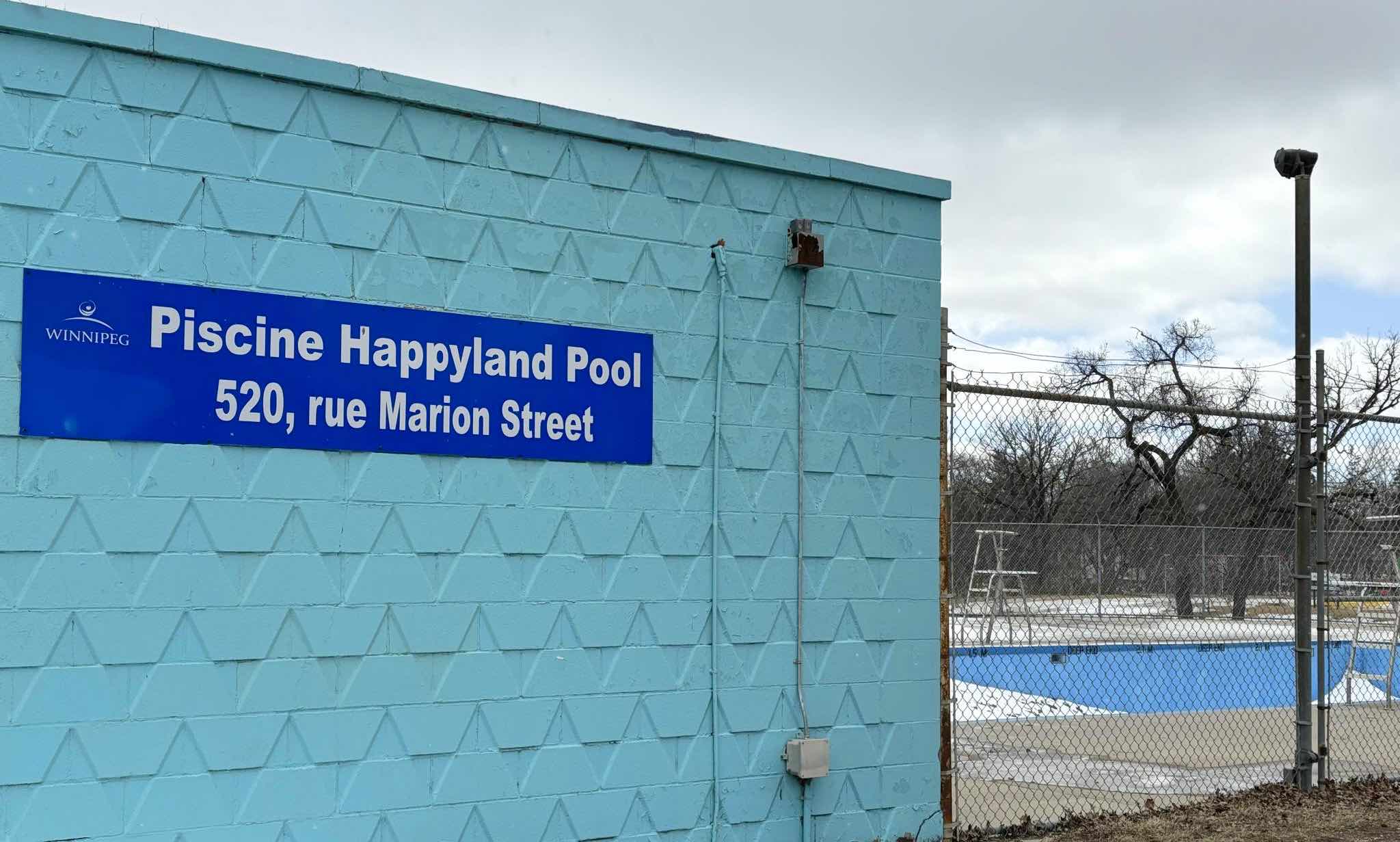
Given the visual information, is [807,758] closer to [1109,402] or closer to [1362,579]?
[1109,402]

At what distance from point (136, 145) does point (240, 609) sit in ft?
6.18

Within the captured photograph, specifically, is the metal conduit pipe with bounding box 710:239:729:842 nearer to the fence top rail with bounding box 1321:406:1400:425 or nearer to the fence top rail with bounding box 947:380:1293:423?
the fence top rail with bounding box 947:380:1293:423

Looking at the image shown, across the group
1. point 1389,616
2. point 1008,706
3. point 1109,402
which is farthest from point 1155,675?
point 1109,402

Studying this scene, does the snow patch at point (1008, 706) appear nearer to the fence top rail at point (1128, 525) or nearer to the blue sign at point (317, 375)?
the fence top rail at point (1128, 525)

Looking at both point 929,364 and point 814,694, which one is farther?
point 929,364

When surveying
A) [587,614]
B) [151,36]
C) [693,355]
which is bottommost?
[587,614]

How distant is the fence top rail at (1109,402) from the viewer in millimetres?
7414

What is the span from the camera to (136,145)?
5.20m

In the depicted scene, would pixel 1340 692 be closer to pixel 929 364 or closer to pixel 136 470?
pixel 929 364

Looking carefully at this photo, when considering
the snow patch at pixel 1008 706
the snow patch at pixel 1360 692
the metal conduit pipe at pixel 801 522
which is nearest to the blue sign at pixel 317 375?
the metal conduit pipe at pixel 801 522

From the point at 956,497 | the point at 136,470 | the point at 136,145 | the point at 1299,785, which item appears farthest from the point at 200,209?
the point at 1299,785

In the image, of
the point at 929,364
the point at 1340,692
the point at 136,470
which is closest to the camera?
the point at 136,470

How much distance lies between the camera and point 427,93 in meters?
5.79

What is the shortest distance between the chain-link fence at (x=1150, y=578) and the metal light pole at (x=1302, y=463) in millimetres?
172
